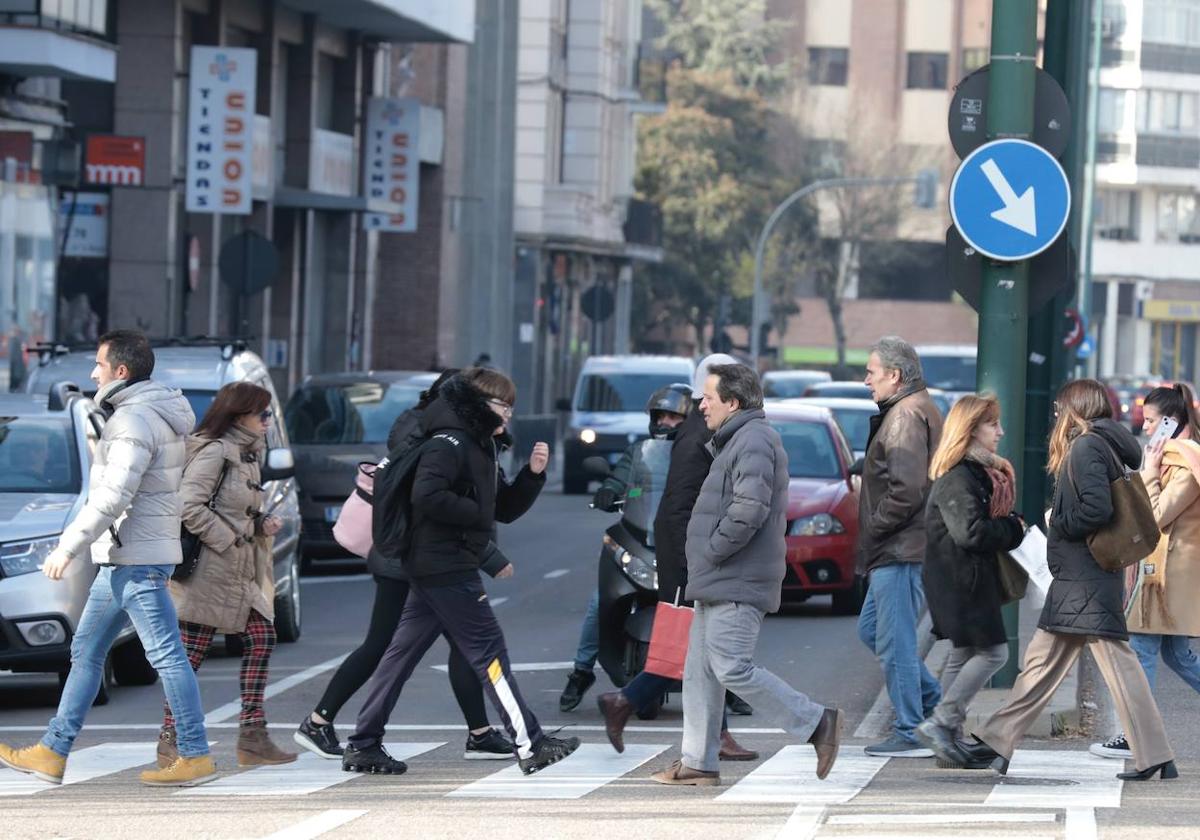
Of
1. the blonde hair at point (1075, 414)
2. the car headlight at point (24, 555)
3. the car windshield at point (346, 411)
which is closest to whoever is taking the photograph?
the blonde hair at point (1075, 414)

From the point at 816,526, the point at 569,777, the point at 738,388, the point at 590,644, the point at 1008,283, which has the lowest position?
the point at 569,777

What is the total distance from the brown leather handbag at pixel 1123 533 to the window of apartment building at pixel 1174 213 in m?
84.5

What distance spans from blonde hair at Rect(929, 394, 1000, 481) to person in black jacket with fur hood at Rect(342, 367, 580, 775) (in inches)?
66.1

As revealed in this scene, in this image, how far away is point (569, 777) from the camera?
1020cm

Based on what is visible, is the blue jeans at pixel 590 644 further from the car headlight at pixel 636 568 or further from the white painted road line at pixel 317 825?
the white painted road line at pixel 317 825

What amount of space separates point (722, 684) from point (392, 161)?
33.1m

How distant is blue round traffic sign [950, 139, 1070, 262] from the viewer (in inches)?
484

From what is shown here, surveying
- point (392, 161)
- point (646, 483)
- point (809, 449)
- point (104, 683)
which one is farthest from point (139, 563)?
point (392, 161)

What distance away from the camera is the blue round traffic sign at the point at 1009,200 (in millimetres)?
12289

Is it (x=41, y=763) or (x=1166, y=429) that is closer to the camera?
(x=41, y=763)

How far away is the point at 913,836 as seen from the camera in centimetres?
860

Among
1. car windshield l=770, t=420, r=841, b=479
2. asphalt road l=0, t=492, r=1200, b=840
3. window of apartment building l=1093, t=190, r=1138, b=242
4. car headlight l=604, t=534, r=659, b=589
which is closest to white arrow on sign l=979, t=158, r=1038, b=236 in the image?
car headlight l=604, t=534, r=659, b=589

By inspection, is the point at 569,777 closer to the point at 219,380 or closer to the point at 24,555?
the point at 24,555

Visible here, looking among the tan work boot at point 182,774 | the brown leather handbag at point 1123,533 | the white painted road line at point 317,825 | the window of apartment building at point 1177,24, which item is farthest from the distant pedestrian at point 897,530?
the window of apartment building at point 1177,24
